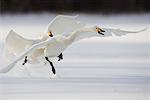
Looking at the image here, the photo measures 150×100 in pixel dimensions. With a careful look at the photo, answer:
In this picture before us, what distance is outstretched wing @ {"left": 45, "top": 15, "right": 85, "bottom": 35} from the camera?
2615 millimetres

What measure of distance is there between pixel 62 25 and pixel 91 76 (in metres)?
0.32

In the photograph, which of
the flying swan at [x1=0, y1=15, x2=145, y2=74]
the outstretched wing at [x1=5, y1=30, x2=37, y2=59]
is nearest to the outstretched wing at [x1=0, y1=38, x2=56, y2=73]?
the flying swan at [x1=0, y1=15, x2=145, y2=74]

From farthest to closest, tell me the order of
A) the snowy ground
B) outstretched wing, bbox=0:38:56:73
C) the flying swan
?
1. the flying swan
2. outstretched wing, bbox=0:38:56:73
3. the snowy ground

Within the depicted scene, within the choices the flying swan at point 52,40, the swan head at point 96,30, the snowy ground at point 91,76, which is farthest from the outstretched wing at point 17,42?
the swan head at point 96,30

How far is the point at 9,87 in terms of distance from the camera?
2.25 m

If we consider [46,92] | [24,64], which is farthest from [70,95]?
[24,64]

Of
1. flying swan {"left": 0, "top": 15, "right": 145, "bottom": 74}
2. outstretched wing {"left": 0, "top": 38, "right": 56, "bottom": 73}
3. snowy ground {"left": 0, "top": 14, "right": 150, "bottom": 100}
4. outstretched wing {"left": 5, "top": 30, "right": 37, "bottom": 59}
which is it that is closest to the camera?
snowy ground {"left": 0, "top": 14, "right": 150, "bottom": 100}

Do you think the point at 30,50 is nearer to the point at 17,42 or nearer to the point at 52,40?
the point at 52,40

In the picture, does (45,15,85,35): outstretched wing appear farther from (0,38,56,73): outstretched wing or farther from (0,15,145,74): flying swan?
(0,38,56,73): outstretched wing

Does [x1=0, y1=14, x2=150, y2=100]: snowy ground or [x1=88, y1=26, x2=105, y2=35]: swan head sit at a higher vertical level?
[x1=88, y1=26, x2=105, y2=35]: swan head

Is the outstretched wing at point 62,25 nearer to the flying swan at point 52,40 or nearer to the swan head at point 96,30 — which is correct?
the flying swan at point 52,40

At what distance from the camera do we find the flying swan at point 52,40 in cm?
242
